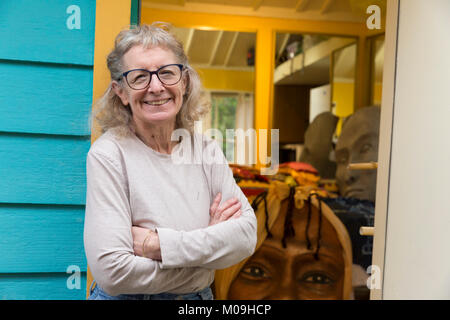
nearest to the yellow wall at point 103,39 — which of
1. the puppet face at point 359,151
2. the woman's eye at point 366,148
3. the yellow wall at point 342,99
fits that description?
the puppet face at point 359,151

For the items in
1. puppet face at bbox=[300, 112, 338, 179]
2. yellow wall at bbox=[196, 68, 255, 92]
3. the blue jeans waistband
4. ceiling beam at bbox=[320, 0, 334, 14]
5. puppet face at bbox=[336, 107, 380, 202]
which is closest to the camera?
the blue jeans waistband

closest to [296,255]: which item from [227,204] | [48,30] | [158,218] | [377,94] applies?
[227,204]

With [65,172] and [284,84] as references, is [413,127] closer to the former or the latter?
[65,172]

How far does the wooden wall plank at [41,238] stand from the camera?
49.6 inches

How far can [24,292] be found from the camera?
4.20 feet

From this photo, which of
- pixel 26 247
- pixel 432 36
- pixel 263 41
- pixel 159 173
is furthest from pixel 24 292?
pixel 263 41

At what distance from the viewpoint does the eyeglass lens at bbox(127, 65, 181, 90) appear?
1118 mm

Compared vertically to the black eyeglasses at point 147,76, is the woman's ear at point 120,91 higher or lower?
lower

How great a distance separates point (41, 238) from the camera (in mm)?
1273

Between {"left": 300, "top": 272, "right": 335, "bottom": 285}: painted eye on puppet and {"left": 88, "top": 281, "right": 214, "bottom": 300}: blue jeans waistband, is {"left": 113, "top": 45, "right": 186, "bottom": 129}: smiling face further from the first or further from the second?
{"left": 300, "top": 272, "right": 335, "bottom": 285}: painted eye on puppet

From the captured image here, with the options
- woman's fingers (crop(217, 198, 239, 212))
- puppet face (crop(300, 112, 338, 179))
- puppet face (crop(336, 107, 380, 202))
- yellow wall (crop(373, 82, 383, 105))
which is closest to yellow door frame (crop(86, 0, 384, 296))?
woman's fingers (crop(217, 198, 239, 212))

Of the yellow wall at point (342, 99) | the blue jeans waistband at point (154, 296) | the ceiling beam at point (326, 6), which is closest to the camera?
the blue jeans waistband at point (154, 296)

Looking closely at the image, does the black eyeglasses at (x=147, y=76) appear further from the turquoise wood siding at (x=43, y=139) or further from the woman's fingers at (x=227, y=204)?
the woman's fingers at (x=227, y=204)

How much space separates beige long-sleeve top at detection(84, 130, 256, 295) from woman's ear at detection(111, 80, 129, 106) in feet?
0.32
